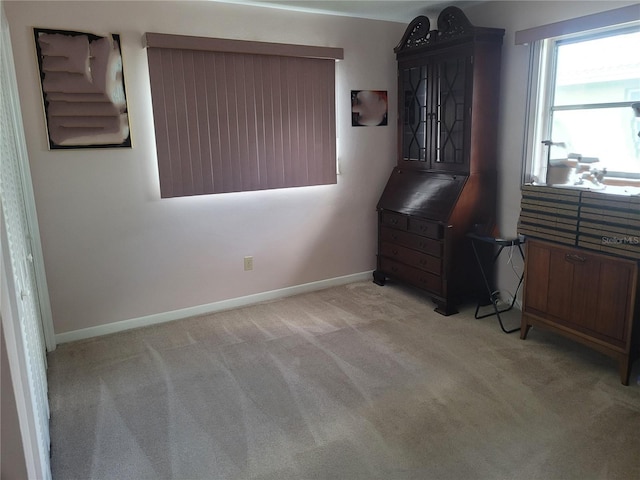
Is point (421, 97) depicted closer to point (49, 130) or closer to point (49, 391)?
point (49, 130)

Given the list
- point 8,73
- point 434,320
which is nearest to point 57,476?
point 8,73

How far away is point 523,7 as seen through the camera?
329 centimetres

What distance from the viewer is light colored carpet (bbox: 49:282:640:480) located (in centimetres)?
203

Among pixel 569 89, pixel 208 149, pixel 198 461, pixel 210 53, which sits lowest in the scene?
pixel 198 461

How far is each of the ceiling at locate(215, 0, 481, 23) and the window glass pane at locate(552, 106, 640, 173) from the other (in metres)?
1.18

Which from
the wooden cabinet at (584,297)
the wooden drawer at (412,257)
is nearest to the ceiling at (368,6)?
the wooden drawer at (412,257)

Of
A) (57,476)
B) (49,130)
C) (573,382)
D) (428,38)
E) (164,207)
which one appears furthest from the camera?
(428,38)

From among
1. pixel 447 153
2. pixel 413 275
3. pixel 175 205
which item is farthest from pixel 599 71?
pixel 175 205

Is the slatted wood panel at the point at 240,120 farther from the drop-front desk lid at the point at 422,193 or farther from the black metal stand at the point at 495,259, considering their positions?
the black metal stand at the point at 495,259

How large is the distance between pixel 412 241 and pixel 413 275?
284 millimetres

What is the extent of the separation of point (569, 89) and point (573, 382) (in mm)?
1911

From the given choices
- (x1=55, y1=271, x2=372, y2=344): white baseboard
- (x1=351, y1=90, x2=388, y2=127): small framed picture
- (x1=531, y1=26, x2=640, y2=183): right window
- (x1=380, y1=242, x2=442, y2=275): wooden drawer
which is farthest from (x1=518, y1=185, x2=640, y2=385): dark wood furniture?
(x1=55, y1=271, x2=372, y2=344): white baseboard

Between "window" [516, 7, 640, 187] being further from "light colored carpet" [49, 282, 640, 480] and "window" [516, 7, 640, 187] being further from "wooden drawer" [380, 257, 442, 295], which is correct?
"light colored carpet" [49, 282, 640, 480]

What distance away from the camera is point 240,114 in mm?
3520
